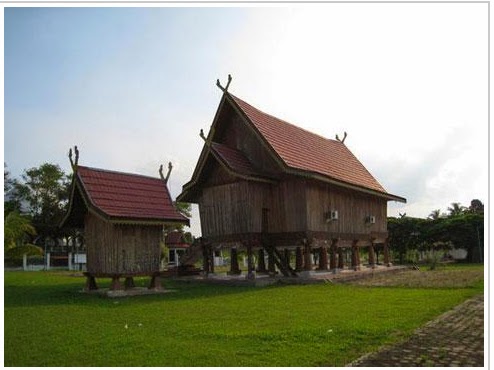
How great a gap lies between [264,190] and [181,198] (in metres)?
4.16

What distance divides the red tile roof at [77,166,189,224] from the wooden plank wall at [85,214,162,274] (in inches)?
19.9

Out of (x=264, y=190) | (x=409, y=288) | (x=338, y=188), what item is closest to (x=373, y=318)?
(x=409, y=288)

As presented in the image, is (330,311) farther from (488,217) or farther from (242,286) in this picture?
(242,286)

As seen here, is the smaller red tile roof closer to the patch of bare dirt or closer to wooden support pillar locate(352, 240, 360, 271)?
wooden support pillar locate(352, 240, 360, 271)

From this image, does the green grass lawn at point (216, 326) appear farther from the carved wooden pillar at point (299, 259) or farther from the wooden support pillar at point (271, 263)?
the carved wooden pillar at point (299, 259)

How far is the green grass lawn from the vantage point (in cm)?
718

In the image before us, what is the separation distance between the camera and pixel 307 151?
24.2 meters

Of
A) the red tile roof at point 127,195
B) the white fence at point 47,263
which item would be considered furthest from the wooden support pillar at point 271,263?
the white fence at point 47,263

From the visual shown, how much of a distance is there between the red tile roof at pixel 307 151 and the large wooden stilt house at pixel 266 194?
7cm

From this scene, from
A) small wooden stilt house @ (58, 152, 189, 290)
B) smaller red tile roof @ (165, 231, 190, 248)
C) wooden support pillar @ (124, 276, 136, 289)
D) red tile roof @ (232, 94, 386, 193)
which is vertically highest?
red tile roof @ (232, 94, 386, 193)

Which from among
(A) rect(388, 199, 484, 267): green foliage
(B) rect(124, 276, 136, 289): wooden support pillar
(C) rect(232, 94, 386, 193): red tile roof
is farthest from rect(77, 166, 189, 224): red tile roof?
(A) rect(388, 199, 484, 267): green foliage

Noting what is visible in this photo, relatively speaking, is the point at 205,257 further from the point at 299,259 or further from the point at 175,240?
the point at 175,240

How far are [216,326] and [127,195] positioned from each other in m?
8.14

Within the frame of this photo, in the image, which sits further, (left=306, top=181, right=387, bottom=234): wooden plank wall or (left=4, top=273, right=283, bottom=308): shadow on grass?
(left=306, top=181, right=387, bottom=234): wooden plank wall
